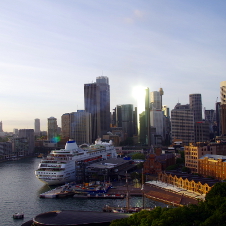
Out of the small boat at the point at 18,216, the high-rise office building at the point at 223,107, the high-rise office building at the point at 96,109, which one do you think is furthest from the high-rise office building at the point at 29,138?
the small boat at the point at 18,216

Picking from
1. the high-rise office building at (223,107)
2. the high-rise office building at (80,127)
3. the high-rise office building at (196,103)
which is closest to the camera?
the high-rise office building at (223,107)

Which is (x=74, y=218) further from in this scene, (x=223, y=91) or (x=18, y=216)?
(x=223, y=91)

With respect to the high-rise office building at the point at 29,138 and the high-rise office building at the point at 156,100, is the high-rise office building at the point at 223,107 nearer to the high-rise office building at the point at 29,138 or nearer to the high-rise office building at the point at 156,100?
the high-rise office building at the point at 29,138

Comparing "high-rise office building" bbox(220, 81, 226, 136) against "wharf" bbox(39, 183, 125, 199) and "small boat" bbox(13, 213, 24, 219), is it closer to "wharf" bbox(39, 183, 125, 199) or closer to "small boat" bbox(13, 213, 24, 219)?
"wharf" bbox(39, 183, 125, 199)

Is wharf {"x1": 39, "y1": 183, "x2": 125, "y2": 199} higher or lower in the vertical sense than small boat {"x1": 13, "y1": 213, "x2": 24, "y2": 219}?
higher

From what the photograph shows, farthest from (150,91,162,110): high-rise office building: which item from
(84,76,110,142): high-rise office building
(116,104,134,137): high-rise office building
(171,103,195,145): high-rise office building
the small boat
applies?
the small boat

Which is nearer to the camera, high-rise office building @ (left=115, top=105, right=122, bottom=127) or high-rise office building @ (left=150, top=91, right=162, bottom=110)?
high-rise office building @ (left=115, top=105, right=122, bottom=127)

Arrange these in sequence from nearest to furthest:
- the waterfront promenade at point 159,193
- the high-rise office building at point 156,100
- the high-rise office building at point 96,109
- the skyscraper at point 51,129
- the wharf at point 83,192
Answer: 1. the waterfront promenade at point 159,193
2. the wharf at point 83,192
3. the high-rise office building at point 96,109
4. the skyscraper at point 51,129
5. the high-rise office building at point 156,100

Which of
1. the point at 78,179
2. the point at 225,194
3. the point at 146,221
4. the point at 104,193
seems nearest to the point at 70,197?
the point at 104,193
